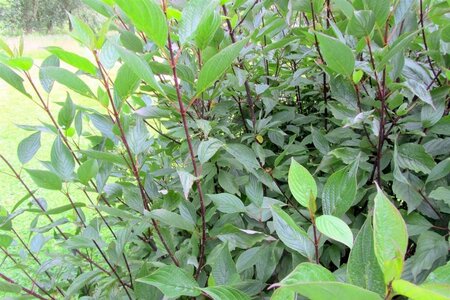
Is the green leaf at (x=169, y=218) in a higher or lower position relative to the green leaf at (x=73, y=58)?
lower

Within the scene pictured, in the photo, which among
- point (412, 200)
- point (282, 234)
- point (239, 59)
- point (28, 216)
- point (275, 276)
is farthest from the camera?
point (28, 216)

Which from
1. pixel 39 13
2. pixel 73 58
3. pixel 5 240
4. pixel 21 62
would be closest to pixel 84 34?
pixel 73 58

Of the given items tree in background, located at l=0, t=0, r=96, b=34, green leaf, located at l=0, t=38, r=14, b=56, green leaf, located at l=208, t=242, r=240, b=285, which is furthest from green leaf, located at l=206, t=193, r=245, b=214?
tree in background, located at l=0, t=0, r=96, b=34

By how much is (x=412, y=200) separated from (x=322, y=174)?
0.23 metres

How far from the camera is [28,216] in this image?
3902 millimetres

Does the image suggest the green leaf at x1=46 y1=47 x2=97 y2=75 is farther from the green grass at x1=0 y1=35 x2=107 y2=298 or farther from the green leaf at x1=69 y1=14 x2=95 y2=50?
the green grass at x1=0 y1=35 x2=107 y2=298

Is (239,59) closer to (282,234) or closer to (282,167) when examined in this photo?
(282,167)

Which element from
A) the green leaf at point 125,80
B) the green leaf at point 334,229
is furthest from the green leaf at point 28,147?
the green leaf at point 334,229

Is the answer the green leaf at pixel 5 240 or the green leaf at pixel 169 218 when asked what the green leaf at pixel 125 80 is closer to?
the green leaf at pixel 169 218

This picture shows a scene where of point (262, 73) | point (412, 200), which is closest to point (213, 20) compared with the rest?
point (412, 200)

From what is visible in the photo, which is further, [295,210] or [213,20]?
[295,210]

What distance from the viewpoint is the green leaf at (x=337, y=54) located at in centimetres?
55

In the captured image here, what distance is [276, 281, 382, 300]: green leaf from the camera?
0.92 feet

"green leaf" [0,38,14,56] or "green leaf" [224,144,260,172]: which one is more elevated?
"green leaf" [0,38,14,56]
